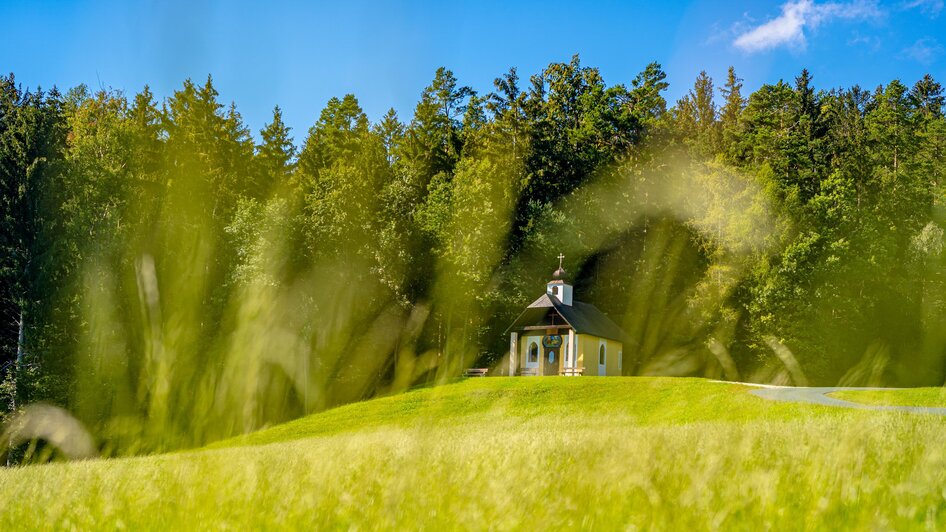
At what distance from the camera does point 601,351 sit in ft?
157

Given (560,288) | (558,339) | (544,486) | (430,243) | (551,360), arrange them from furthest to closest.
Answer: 1. (430,243)
2. (560,288)
3. (551,360)
4. (558,339)
5. (544,486)

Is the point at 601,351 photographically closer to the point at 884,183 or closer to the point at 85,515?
the point at 884,183

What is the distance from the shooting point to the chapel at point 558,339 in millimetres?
45250

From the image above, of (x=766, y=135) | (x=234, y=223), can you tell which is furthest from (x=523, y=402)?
(x=766, y=135)

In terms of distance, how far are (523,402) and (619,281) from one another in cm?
2610

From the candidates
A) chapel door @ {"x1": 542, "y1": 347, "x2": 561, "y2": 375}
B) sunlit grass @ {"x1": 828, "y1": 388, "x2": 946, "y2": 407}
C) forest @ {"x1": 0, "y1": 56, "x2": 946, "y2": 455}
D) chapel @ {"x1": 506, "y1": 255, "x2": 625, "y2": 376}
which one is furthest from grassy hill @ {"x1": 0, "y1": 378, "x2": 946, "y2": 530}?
chapel door @ {"x1": 542, "y1": 347, "x2": 561, "y2": 375}

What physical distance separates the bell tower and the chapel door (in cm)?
307

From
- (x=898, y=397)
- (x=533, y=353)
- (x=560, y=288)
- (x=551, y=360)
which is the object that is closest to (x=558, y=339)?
(x=551, y=360)

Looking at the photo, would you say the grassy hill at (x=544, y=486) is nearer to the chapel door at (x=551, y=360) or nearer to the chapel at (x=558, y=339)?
the chapel at (x=558, y=339)

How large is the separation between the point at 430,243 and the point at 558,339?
419 inches

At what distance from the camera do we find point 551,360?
4644 centimetres

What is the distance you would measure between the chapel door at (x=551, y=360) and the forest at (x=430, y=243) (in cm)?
439

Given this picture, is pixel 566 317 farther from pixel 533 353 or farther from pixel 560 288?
pixel 533 353

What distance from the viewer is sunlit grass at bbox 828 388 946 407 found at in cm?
2352
